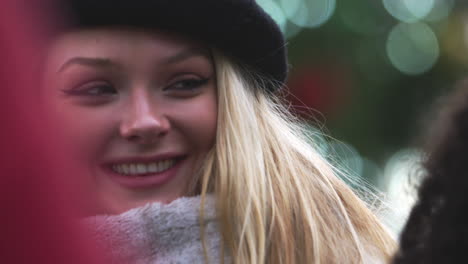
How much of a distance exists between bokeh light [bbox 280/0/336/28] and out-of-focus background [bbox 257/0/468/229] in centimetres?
1

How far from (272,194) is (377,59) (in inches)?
352

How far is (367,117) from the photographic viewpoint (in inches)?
395

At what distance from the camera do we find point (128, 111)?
1.89 metres

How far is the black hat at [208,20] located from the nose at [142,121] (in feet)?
0.57

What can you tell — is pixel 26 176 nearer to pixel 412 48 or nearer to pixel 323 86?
pixel 323 86

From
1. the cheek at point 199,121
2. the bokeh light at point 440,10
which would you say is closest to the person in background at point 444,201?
the cheek at point 199,121

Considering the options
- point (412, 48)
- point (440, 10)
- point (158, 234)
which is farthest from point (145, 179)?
point (440, 10)

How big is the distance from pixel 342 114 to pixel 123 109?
791 cm

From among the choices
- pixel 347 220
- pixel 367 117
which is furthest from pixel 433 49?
pixel 347 220

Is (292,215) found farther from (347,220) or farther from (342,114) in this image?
(342,114)

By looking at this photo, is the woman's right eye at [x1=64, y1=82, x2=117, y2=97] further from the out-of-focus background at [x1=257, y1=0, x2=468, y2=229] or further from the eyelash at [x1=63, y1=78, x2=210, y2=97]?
the out-of-focus background at [x1=257, y1=0, x2=468, y2=229]

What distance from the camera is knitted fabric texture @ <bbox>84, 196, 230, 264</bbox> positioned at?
5.98 ft

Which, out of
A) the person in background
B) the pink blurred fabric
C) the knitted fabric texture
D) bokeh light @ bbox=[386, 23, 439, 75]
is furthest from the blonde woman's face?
bokeh light @ bbox=[386, 23, 439, 75]

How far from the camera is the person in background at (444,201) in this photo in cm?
102
